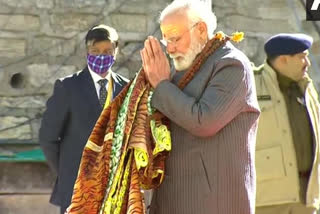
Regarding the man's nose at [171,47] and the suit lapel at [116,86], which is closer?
the man's nose at [171,47]

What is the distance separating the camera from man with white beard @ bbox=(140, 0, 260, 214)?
4.02 m

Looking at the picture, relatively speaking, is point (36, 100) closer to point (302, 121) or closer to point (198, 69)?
point (302, 121)

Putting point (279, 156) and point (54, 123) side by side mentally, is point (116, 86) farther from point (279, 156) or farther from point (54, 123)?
point (279, 156)

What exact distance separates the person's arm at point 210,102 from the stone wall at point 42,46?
11.6ft

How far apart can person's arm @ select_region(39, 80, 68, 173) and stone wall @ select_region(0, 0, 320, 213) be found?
5.09 feet

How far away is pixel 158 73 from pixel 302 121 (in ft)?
5.50

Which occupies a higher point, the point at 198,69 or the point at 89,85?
the point at 198,69

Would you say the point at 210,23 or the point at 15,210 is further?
the point at 15,210

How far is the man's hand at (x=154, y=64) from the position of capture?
4172mm

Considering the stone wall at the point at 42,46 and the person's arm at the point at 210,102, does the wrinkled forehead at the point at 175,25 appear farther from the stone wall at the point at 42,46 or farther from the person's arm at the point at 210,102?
the stone wall at the point at 42,46

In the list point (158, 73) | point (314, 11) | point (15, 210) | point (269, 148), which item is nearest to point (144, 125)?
point (158, 73)

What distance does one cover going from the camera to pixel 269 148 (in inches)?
222

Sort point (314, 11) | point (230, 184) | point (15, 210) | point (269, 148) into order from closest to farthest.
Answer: point (230, 184)
point (269, 148)
point (15, 210)
point (314, 11)

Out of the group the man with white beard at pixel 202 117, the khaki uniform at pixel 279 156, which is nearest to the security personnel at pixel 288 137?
the khaki uniform at pixel 279 156
